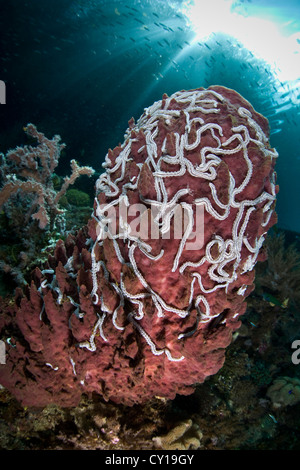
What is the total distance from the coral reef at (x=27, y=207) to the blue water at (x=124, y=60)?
17947 millimetres

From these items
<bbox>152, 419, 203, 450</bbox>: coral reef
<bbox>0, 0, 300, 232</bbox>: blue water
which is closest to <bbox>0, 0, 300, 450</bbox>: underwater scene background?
<bbox>152, 419, 203, 450</bbox>: coral reef

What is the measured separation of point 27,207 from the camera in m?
4.22

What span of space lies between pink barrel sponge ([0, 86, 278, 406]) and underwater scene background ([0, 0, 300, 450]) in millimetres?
153

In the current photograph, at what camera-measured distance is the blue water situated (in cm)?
1831

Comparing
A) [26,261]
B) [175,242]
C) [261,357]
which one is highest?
[175,242]

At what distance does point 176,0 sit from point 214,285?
87.5 ft

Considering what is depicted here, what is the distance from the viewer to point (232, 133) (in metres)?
2.31

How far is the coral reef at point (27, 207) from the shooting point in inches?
143

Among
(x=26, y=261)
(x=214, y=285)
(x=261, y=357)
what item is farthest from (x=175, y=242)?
(x=261, y=357)

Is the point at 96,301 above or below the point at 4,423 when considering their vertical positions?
above

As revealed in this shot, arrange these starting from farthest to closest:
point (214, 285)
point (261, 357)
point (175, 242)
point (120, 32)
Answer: point (120, 32) → point (261, 357) → point (214, 285) → point (175, 242)

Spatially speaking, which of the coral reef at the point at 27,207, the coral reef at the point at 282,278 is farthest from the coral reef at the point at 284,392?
the coral reef at the point at 27,207
